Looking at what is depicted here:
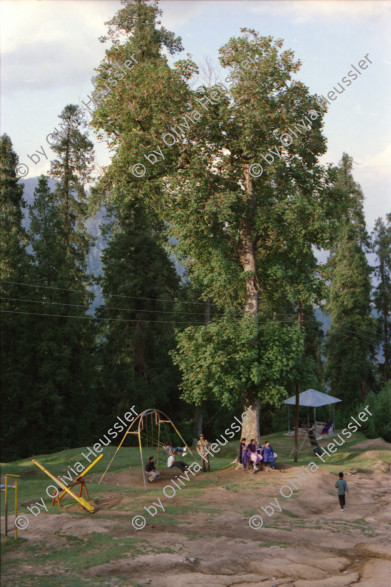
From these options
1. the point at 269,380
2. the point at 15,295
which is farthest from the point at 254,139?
the point at 15,295

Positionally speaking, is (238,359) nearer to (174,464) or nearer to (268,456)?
(268,456)

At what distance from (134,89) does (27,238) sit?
19.1 m

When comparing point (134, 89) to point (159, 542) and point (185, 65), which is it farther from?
point (159, 542)

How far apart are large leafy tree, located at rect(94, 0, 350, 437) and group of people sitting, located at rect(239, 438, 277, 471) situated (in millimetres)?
1003

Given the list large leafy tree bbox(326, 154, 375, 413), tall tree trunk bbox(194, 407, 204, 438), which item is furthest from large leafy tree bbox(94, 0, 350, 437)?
large leafy tree bbox(326, 154, 375, 413)

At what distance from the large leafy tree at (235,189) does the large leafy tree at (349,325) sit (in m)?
23.9

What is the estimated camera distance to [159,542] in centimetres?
1267

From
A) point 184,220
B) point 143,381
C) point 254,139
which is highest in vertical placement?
point 254,139

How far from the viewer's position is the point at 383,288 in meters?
53.1

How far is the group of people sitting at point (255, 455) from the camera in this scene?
21.7 m

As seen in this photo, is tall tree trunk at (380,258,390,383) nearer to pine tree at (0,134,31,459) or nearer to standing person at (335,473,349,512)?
pine tree at (0,134,31,459)

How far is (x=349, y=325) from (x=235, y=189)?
87.5 ft

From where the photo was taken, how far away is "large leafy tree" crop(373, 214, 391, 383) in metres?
52.8

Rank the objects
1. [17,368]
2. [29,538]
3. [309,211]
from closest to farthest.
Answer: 1. [29,538]
2. [309,211]
3. [17,368]
